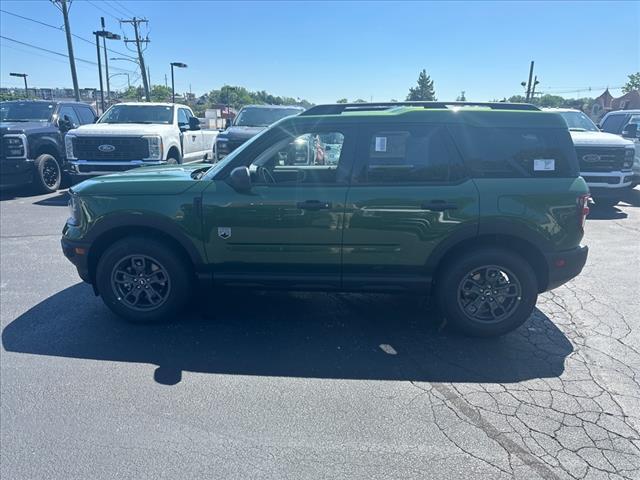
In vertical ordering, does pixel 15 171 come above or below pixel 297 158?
below

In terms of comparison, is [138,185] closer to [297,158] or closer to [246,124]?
[297,158]

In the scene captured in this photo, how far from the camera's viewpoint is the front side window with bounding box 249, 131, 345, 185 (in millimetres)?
3809

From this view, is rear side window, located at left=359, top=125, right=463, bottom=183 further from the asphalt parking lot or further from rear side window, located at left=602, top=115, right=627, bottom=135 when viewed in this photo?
rear side window, located at left=602, top=115, right=627, bottom=135

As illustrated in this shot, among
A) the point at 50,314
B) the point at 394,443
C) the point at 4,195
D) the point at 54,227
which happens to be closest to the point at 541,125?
the point at 394,443

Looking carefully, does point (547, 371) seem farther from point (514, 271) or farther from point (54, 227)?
point (54, 227)

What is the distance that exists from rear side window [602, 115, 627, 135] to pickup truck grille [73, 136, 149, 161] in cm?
1209

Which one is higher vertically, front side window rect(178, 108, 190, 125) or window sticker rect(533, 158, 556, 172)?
front side window rect(178, 108, 190, 125)

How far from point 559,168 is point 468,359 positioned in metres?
1.76

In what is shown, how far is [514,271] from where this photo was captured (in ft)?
12.3

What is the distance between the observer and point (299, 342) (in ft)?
12.4

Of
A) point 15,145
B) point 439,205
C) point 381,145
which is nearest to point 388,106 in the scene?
point 381,145

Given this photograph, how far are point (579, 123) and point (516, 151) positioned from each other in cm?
846

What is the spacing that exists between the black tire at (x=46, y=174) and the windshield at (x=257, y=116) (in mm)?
4600

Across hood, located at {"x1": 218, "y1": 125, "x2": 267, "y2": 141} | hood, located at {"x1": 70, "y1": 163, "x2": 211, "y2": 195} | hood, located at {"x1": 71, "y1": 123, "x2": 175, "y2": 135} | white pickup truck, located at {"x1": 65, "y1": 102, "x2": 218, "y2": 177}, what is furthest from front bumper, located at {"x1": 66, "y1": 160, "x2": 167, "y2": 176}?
hood, located at {"x1": 70, "y1": 163, "x2": 211, "y2": 195}
